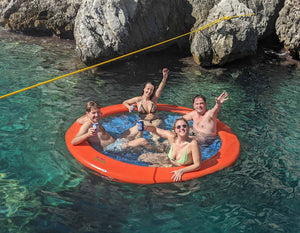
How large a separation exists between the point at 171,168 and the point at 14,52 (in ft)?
23.8

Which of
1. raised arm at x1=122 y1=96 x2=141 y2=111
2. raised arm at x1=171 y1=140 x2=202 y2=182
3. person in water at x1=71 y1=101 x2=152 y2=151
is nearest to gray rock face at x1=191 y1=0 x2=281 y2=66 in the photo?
raised arm at x1=122 y1=96 x2=141 y2=111

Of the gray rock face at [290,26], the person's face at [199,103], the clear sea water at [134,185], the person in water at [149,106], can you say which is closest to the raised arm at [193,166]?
the clear sea water at [134,185]

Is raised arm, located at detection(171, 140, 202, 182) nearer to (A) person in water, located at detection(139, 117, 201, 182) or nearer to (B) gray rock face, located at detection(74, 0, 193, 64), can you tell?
(A) person in water, located at detection(139, 117, 201, 182)

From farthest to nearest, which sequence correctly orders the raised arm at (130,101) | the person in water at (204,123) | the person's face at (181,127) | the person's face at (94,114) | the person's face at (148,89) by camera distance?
the raised arm at (130,101)
the person's face at (148,89)
the person in water at (204,123)
the person's face at (94,114)
the person's face at (181,127)

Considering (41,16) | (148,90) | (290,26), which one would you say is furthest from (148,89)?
(41,16)

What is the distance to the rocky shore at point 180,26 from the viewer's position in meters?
8.70

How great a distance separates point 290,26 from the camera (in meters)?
9.64

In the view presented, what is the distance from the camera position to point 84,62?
8.70m

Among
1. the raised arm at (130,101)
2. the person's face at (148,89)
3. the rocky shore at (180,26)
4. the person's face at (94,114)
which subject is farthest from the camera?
the rocky shore at (180,26)

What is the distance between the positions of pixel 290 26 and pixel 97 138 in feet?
23.6

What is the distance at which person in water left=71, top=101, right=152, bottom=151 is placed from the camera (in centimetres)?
503

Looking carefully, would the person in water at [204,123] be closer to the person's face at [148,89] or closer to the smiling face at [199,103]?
the smiling face at [199,103]

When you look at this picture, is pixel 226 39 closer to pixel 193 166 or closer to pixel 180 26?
pixel 180 26

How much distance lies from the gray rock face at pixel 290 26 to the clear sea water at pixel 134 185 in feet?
4.23
